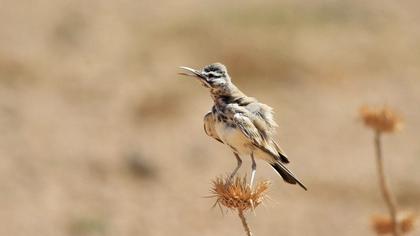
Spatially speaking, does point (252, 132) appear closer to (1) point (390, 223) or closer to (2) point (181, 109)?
(1) point (390, 223)

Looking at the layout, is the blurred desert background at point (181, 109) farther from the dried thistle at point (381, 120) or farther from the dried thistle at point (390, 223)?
the dried thistle at point (381, 120)

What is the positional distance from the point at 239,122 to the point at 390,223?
6.01ft

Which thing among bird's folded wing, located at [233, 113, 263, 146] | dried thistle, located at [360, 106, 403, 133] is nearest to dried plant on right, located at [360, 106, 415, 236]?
dried thistle, located at [360, 106, 403, 133]

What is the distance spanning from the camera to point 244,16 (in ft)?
90.1

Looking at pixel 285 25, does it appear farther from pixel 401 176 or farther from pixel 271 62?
pixel 401 176

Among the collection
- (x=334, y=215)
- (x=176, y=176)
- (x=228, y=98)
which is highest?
(x=176, y=176)

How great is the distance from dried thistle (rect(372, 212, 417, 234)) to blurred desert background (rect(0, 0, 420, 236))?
29.7 ft

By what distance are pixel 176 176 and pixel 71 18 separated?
6980 millimetres

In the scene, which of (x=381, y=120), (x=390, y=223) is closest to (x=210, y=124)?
(x=381, y=120)

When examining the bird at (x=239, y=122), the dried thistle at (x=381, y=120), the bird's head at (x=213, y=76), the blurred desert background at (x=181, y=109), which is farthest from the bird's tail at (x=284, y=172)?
the blurred desert background at (x=181, y=109)

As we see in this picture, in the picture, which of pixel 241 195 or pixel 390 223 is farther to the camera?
pixel 390 223

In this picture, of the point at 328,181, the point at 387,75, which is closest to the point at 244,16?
the point at 387,75

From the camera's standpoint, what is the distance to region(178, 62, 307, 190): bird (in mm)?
8234

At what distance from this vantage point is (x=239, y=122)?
8.20 m
